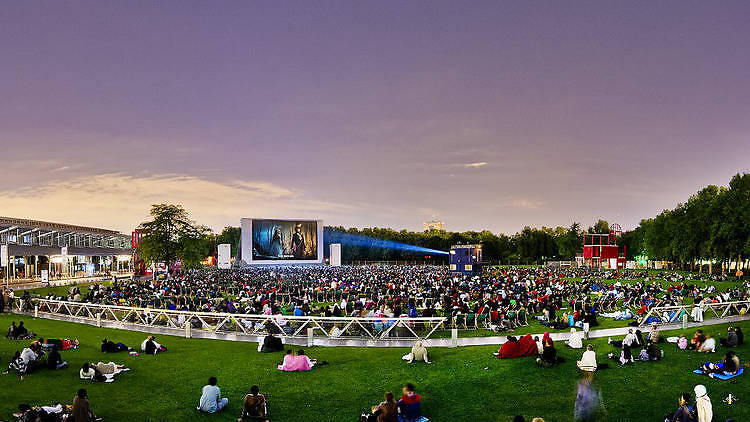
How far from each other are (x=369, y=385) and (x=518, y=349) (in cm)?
497

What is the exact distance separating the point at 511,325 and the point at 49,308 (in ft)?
80.4

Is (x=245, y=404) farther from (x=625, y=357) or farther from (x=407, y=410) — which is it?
(x=625, y=357)

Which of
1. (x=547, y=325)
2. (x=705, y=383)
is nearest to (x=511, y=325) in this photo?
(x=547, y=325)

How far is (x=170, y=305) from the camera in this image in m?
28.5

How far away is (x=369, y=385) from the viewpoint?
1373 centimetres

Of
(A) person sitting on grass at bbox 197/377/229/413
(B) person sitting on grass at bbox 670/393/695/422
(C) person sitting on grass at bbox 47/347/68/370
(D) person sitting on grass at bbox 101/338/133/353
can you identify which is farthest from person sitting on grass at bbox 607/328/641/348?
(C) person sitting on grass at bbox 47/347/68/370

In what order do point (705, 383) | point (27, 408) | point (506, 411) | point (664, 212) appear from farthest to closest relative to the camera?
1. point (664, 212)
2. point (705, 383)
3. point (506, 411)
4. point (27, 408)

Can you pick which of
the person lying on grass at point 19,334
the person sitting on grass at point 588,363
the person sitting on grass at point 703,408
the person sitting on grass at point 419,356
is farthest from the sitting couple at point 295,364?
the person lying on grass at point 19,334

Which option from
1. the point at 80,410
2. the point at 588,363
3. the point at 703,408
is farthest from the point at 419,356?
the point at 80,410

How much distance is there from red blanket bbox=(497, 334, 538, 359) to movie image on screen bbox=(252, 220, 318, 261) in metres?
70.5

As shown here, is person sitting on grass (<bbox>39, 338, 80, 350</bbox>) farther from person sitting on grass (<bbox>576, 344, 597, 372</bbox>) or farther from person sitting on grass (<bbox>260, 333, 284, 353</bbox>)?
person sitting on grass (<bbox>576, 344, 597, 372</bbox>)

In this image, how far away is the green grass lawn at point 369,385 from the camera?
38.2ft

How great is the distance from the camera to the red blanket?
1550 cm

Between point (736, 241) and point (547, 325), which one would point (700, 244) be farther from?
point (547, 325)
